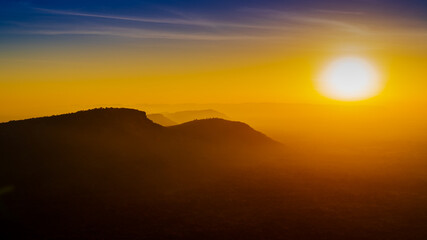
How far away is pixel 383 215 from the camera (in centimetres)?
4350

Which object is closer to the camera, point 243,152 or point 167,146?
point 167,146

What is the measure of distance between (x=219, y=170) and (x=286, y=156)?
91.2ft

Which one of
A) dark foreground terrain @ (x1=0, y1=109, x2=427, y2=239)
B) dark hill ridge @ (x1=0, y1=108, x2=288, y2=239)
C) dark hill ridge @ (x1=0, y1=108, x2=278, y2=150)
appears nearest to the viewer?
dark foreground terrain @ (x1=0, y1=109, x2=427, y2=239)

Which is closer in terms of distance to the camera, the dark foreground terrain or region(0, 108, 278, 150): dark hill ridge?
the dark foreground terrain

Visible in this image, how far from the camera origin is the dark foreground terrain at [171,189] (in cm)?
3884

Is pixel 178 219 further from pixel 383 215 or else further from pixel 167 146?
pixel 167 146

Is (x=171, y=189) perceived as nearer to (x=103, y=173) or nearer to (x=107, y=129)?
Result: (x=103, y=173)

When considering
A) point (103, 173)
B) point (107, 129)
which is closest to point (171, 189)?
point (103, 173)

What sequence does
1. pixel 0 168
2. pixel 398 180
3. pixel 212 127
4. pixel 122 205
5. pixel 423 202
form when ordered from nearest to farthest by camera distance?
pixel 122 205
pixel 423 202
pixel 0 168
pixel 398 180
pixel 212 127

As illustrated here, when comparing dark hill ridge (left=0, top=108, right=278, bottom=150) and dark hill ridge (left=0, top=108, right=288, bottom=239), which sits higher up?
dark hill ridge (left=0, top=108, right=278, bottom=150)

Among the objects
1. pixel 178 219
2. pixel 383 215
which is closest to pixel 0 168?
pixel 178 219

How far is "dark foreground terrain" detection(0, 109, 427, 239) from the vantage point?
38.8 meters

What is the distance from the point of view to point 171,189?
5391cm

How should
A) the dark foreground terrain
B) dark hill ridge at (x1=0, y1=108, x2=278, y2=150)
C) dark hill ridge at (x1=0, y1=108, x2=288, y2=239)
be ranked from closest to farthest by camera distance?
the dark foreground terrain
dark hill ridge at (x1=0, y1=108, x2=288, y2=239)
dark hill ridge at (x1=0, y1=108, x2=278, y2=150)
